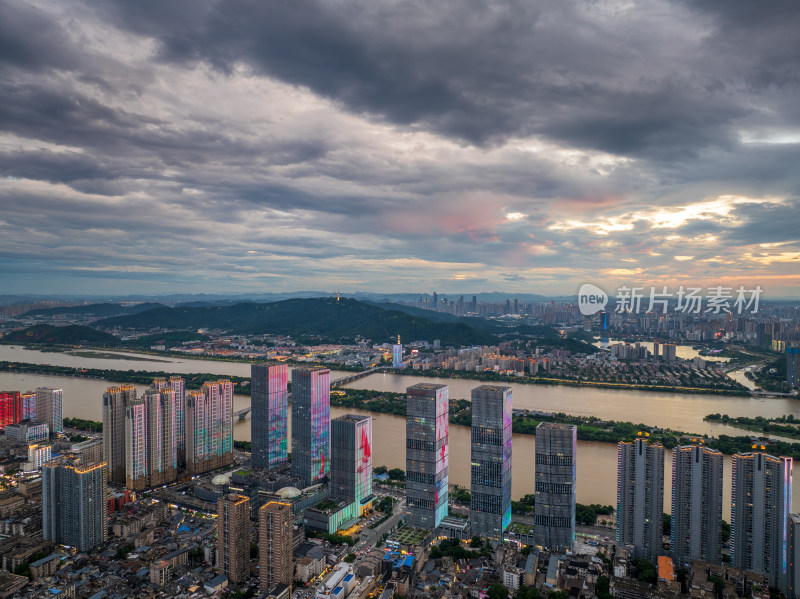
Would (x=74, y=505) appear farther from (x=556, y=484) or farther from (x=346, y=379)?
(x=346, y=379)

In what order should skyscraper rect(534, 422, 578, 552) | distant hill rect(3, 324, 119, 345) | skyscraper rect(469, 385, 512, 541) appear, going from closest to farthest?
1. skyscraper rect(534, 422, 578, 552)
2. skyscraper rect(469, 385, 512, 541)
3. distant hill rect(3, 324, 119, 345)

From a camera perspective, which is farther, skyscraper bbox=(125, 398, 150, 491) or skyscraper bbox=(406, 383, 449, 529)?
skyscraper bbox=(125, 398, 150, 491)

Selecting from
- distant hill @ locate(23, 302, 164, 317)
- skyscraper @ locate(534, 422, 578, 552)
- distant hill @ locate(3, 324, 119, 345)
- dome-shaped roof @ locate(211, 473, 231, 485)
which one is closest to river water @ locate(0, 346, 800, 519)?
skyscraper @ locate(534, 422, 578, 552)

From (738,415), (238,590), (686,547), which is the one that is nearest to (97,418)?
(238,590)

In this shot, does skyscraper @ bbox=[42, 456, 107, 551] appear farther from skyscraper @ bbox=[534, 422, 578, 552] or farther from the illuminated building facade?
the illuminated building facade

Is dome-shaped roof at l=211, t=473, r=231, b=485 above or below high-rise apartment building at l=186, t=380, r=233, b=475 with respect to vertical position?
below

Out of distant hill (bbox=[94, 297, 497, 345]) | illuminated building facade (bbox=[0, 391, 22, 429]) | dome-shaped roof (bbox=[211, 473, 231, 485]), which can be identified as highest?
distant hill (bbox=[94, 297, 497, 345])

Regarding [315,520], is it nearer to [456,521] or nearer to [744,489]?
[456,521]

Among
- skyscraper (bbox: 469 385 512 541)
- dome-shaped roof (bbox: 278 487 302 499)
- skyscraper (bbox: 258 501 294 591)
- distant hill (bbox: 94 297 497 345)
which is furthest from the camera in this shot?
distant hill (bbox: 94 297 497 345)
